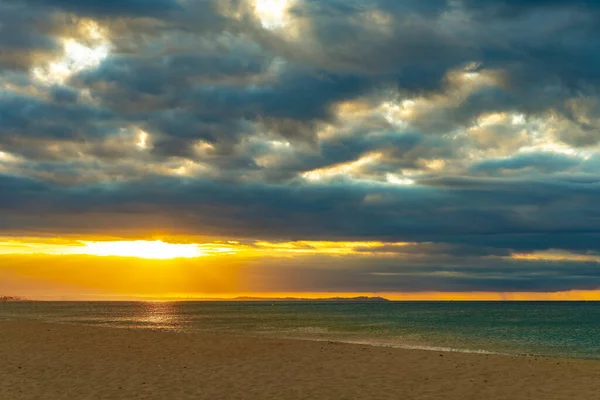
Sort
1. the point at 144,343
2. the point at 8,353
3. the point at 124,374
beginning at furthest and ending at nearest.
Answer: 1. the point at 144,343
2. the point at 8,353
3. the point at 124,374

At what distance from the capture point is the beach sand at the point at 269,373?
23625mm

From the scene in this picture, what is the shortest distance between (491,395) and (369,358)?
1246cm

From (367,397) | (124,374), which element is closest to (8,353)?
(124,374)

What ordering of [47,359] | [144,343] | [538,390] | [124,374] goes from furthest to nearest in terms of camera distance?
[144,343], [47,359], [124,374], [538,390]

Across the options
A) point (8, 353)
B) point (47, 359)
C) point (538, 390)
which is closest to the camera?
point (538, 390)

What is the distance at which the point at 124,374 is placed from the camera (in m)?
28.4

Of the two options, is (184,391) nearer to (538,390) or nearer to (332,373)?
(332,373)

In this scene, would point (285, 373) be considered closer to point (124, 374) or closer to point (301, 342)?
point (124, 374)

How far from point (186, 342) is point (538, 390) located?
2749cm

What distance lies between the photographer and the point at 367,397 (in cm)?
2272

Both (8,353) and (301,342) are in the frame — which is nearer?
(8,353)

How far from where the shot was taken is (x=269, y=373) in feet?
95.6

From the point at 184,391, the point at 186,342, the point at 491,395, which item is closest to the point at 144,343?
the point at 186,342

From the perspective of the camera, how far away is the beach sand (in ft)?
77.5
